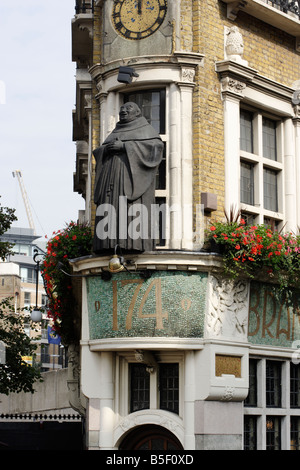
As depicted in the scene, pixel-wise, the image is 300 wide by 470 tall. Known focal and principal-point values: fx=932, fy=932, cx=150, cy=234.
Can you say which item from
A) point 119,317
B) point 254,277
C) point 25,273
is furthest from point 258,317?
point 25,273

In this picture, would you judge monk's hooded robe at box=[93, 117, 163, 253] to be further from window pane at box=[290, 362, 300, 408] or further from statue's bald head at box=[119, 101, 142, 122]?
window pane at box=[290, 362, 300, 408]

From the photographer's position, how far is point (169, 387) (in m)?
19.3

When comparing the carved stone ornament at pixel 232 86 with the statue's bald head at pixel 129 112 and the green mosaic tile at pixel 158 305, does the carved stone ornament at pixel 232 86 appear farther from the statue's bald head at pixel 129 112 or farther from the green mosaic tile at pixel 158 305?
the green mosaic tile at pixel 158 305

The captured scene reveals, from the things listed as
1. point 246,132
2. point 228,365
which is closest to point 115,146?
point 246,132

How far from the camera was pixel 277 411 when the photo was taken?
2059cm

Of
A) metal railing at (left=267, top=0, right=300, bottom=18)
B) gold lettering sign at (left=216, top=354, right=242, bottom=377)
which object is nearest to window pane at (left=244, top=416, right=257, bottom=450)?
gold lettering sign at (left=216, top=354, right=242, bottom=377)

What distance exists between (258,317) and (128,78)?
5868 millimetres

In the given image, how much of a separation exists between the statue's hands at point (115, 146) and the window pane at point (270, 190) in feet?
14.6

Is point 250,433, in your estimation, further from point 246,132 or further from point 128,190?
point 246,132

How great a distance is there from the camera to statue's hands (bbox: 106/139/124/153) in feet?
62.4

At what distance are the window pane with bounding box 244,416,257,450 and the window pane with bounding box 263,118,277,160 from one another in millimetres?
6201

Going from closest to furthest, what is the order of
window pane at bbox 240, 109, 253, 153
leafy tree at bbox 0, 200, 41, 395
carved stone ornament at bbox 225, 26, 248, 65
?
carved stone ornament at bbox 225, 26, 248, 65
window pane at bbox 240, 109, 253, 153
leafy tree at bbox 0, 200, 41, 395
